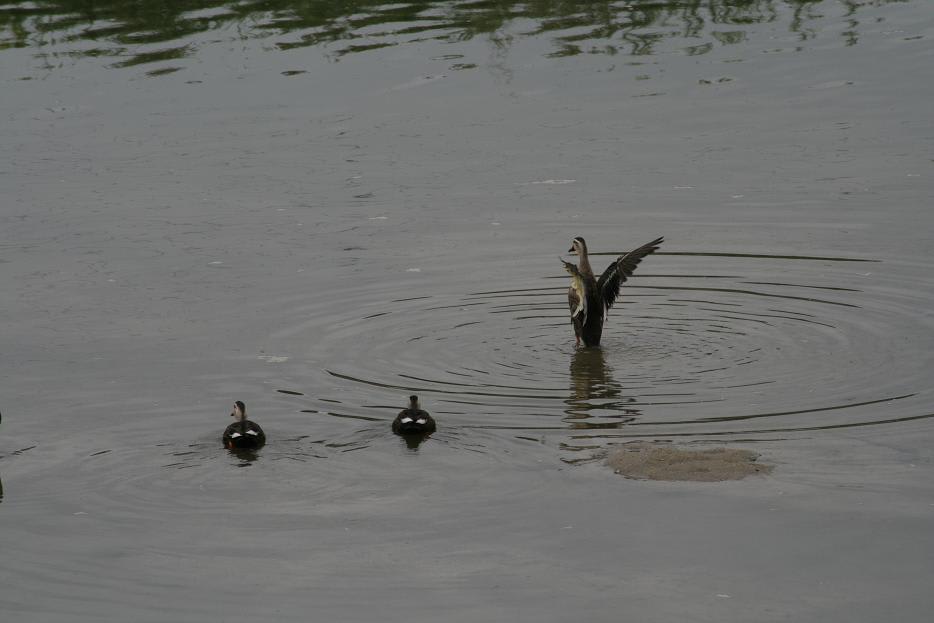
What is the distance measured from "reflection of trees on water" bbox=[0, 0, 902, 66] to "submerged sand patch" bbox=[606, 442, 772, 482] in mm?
13762

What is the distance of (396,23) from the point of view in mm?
25891

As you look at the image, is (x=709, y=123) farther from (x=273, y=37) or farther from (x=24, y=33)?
(x=24, y=33)

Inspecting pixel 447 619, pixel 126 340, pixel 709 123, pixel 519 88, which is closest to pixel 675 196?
pixel 709 123

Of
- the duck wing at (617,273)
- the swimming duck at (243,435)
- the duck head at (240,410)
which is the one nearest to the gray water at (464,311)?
the swimming duck at (243,435)

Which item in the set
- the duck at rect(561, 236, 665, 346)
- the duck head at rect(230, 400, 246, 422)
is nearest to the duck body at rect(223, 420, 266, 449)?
the duck head at rect(230, 400, 246, 422)

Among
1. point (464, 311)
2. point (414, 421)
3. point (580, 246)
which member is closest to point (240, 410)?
point (414, 421)

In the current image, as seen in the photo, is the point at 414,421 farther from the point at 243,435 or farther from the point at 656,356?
the point at 656,356

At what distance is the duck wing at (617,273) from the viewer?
45.7ft

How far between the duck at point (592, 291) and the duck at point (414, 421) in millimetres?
2764

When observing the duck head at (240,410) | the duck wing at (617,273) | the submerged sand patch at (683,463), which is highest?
the duck head at (240,410)

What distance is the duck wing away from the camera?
1392 cm

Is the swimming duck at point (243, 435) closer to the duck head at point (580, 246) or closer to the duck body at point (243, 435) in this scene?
the duck body at point (243, 435)

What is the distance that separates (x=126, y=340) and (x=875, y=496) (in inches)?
265

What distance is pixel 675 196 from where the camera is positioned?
17328 millimetres
